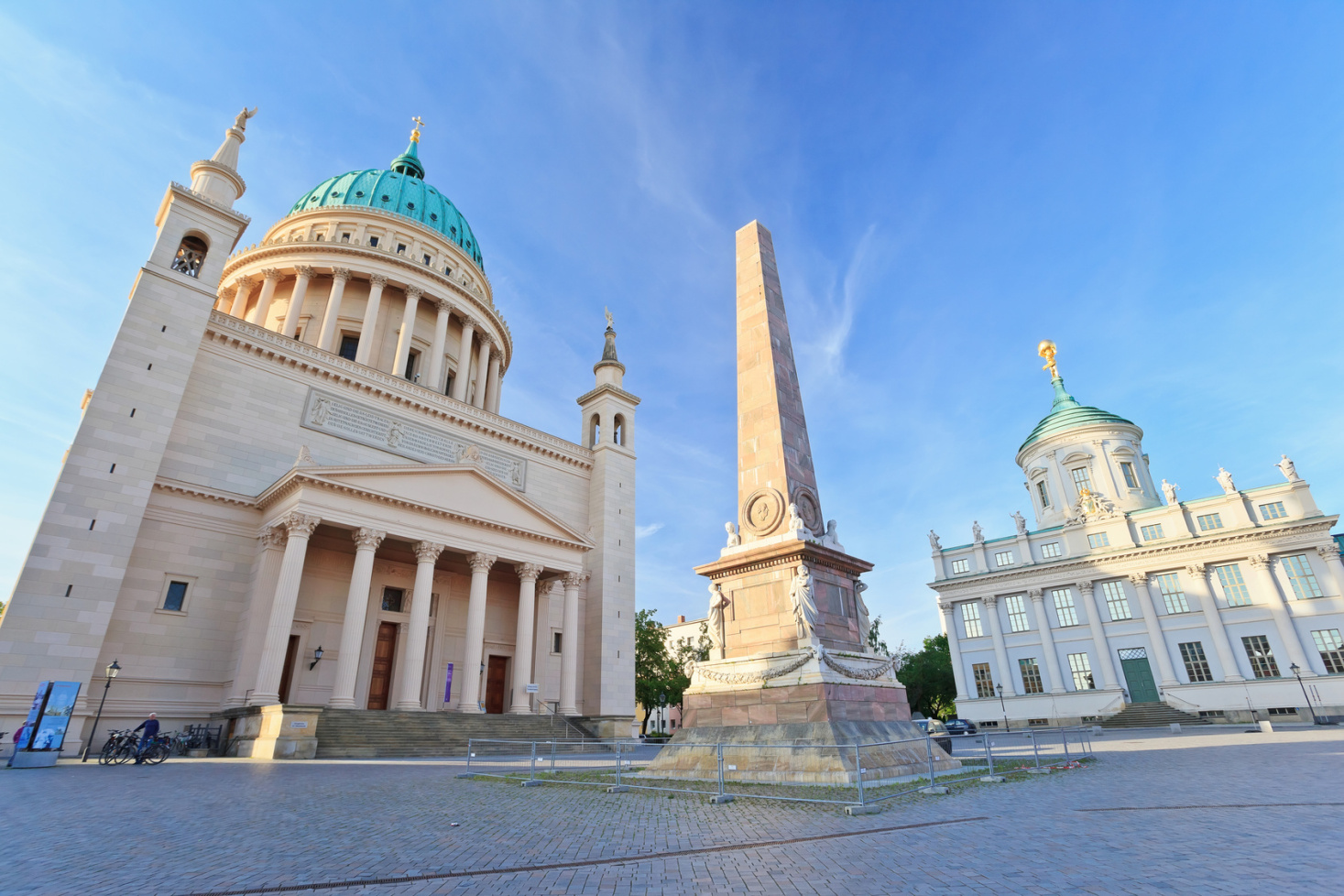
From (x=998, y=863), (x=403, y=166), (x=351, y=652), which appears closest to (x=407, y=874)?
(x=998, y=863)

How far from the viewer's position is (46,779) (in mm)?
13398

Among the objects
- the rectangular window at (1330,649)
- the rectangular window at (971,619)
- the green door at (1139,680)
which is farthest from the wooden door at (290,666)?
the rectangular window at (1330,649)

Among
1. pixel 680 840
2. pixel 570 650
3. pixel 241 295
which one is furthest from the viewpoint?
pixel 241 295

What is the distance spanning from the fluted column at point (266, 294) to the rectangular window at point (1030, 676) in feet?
192

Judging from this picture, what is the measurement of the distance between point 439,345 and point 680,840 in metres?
42.5

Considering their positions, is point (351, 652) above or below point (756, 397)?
below

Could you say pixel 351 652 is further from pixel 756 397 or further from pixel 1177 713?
pixel 1177 713

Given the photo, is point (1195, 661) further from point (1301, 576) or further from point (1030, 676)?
point (1030, 676)

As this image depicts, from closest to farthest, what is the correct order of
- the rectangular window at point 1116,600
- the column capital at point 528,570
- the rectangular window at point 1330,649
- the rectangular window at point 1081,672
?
the column capital at point 528,570, the rectangular window at point 1330,649, the rectangular window at point 1081,672, the rectangular window at point 1116,600

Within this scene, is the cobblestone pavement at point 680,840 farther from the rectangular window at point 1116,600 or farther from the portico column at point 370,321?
the rectangular window at point 1116,600

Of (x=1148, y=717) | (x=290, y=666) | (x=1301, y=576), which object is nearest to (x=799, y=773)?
(x=290, y=666)

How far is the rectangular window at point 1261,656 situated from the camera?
130ft

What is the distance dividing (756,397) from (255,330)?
2742 centimetres

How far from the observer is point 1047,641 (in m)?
46.8
